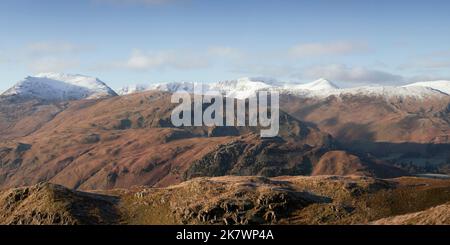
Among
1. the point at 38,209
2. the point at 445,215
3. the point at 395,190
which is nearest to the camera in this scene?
the point at 445,215

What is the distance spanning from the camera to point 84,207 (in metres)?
87.6

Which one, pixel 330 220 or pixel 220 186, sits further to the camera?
pixel 220 186

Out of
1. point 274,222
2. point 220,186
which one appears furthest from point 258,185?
point 274,222

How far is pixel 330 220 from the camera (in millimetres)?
80875
